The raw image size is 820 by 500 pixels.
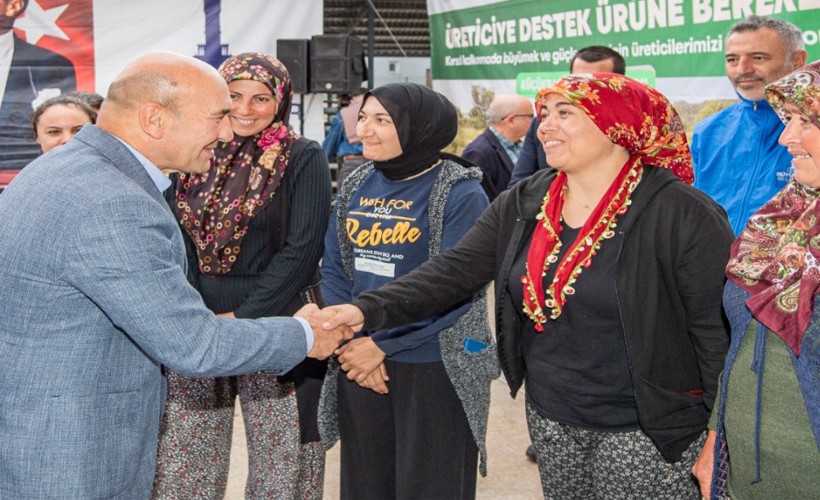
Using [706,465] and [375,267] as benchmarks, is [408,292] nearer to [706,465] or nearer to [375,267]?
[375,267]

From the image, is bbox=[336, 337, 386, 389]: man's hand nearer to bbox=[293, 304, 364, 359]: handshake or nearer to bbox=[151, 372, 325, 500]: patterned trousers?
bbox=[293, 304, 364, 359]: handshake

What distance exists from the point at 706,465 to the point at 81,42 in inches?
260

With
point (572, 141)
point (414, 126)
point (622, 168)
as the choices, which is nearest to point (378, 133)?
point (414, 126)

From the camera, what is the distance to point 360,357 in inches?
122

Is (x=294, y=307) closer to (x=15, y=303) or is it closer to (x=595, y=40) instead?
(x=15, y=303)

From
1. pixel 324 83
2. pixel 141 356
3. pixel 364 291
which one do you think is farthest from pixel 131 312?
pixel 324 83

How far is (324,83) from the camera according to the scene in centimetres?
953

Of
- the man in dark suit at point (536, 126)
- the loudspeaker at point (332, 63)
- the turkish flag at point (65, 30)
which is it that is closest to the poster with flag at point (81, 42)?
the turkish flag at point (65, 30)

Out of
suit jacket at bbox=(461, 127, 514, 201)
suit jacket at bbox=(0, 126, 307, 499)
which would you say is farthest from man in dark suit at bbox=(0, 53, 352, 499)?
suit jacket at bbox=(461, 127, 514, 201)

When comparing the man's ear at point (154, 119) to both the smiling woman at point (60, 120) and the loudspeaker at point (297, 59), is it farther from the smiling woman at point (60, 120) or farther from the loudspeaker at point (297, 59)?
the loudspeaker at point (297, 59)

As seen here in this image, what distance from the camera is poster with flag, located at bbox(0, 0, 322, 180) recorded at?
24.3 ft

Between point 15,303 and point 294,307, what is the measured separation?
1.54 meters

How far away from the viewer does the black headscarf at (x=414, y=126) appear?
3217 millimetres

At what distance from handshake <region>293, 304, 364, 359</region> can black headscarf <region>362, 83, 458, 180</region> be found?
61cm
